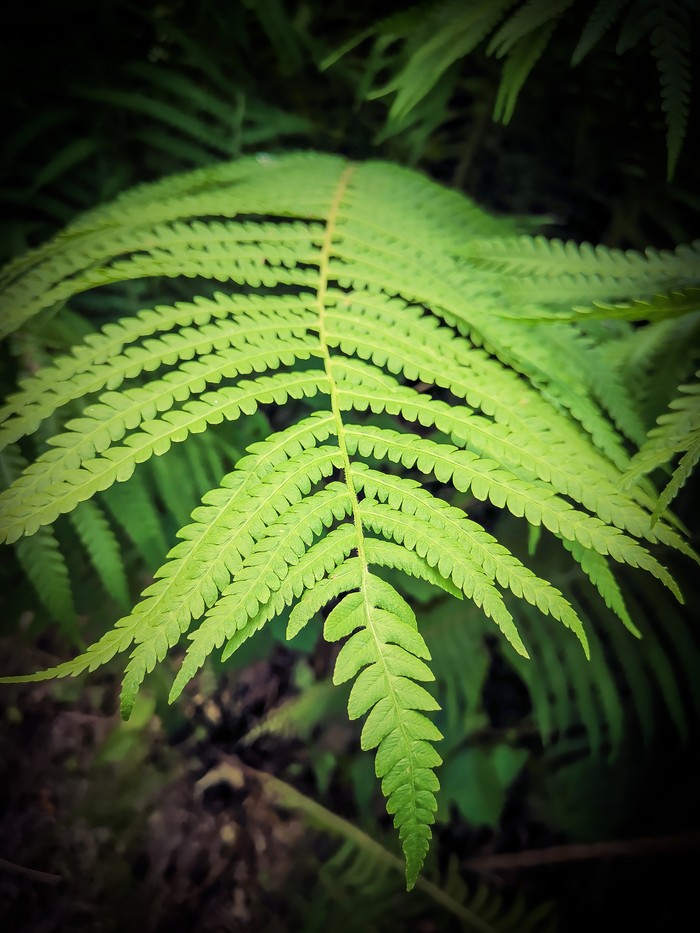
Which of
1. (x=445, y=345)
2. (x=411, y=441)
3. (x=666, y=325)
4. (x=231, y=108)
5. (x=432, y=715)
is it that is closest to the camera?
(x=411, y=441)

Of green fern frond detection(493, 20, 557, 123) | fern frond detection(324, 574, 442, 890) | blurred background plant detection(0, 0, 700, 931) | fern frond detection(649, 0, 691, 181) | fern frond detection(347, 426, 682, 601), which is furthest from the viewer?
blurred background plant detection(0, 0, 700, 931)

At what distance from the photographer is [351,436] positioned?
72 cm

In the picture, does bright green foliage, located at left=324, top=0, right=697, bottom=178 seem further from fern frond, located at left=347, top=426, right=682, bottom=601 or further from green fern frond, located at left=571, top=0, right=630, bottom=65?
fern frond, located at left=347, top=426, right=682, bottom=601

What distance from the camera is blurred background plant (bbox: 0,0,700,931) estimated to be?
4.13 feet

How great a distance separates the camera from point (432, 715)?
1.67 m

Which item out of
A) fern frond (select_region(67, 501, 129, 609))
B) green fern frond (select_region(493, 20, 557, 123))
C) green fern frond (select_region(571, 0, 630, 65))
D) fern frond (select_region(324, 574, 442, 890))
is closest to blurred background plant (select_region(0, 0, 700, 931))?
fern frond (select_region(67, 501, 129, 609))

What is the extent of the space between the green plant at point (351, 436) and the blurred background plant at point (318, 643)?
0.29m

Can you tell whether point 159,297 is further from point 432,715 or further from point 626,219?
point 432,715

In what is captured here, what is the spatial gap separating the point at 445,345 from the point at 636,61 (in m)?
0.96

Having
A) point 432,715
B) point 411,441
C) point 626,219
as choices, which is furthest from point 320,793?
point 626,219

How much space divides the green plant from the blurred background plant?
289 mm

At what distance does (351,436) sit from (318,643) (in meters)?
1.31

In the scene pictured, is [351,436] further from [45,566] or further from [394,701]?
[45,566]

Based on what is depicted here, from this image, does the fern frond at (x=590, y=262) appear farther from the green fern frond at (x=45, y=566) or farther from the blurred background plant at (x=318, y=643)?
the green fern frond at (x=45, y=566)
